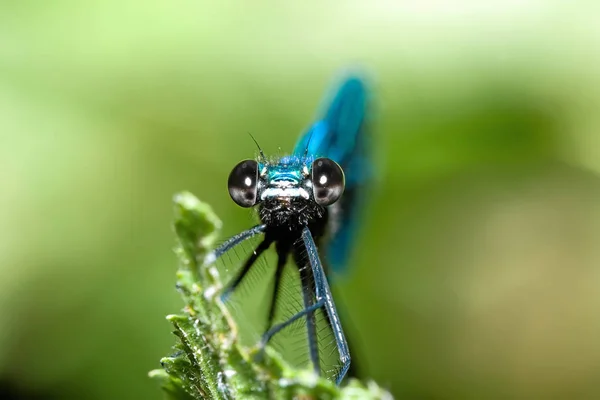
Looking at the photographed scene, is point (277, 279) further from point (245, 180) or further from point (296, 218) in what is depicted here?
point (245, 180)

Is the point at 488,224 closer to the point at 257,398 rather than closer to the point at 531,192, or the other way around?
the point at 531,192

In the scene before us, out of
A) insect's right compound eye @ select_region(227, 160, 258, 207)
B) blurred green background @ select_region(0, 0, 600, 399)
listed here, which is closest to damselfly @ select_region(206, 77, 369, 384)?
insect's right compound eye @ select_region(227, 160, 258, 207)

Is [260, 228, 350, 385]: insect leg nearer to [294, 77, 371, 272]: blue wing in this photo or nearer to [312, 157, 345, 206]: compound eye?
[312, 157, 345, 206]: compound eye

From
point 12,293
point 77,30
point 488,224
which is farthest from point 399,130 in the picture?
point 12,293

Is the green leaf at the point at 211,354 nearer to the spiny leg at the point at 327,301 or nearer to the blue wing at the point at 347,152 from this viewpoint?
the spiny leg at the point at 327,301

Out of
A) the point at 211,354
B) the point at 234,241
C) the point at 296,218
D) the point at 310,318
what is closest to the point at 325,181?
the point at 296,218

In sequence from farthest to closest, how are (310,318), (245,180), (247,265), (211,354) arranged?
(247,265) < (245,180) < (310,318) < (211,354)

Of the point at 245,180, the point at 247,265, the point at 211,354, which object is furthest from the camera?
the point at 247,265

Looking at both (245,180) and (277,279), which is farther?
(277,279)
